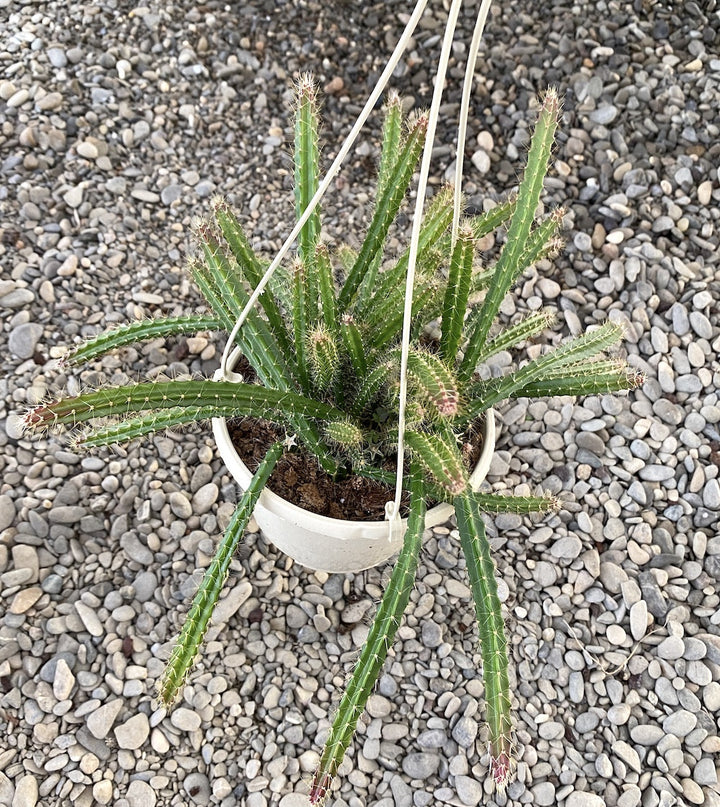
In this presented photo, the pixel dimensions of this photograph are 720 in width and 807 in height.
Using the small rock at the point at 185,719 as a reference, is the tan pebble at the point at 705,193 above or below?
above

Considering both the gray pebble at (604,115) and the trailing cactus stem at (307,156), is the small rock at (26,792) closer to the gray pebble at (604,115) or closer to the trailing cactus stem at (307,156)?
the trailing cactus stem at (307,156)

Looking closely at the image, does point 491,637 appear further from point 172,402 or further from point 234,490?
point 234,490

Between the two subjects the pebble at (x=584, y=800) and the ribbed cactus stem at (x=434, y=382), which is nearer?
the ribbed cactus stem at (x=434, y=382)

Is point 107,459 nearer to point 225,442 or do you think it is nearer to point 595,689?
point 225,442

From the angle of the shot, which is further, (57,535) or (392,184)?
(57,535)

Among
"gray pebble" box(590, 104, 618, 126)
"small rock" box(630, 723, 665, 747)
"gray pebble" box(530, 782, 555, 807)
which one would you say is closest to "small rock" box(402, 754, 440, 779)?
"gray pebble" box(530, 782, 555, 807)

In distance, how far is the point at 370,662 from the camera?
1197mm

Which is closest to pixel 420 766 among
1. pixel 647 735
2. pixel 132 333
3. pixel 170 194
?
pixel 647 735

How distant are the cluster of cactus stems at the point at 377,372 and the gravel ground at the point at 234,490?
0.42m

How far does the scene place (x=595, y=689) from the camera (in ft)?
5.57

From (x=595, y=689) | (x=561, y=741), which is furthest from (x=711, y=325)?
(x=561, y=741)

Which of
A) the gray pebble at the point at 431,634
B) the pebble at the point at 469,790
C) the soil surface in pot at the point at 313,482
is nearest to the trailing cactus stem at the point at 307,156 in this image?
the soil surface in pot at the point at 313,482

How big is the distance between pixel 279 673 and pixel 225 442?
534 millimetres

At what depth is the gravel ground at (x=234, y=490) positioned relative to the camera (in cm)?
159
